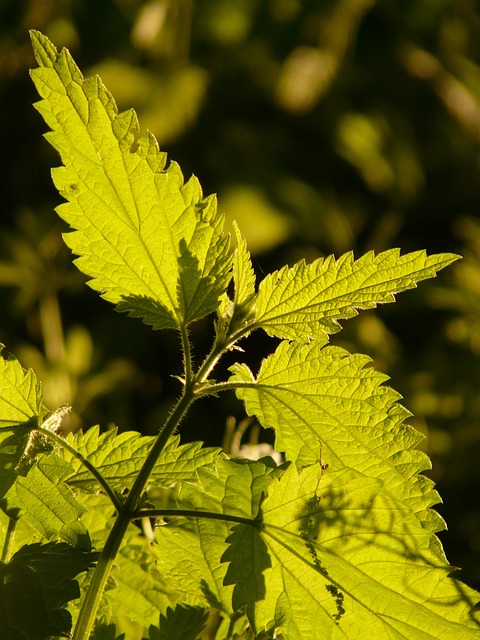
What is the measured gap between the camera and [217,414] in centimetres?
394

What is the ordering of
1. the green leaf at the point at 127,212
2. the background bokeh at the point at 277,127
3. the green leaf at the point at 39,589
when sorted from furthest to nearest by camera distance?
the background bokeh at the point at 277,127
the green leaf at the point at 127,212
the green leaf at the point at 39,589

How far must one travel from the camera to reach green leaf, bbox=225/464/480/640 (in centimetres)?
63

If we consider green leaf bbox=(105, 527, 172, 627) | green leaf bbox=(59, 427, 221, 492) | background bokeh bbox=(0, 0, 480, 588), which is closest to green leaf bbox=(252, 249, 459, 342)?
green leaf bbox=(59, 427, 221, 492)

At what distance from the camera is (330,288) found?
750mm

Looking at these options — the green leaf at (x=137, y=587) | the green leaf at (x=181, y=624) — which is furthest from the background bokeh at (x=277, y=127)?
the green leaf at (x=181, y=624)

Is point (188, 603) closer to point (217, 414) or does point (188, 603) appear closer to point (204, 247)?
point (204, 247)

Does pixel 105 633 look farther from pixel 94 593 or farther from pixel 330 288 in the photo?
pixel 330 288

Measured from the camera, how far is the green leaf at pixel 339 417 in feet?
2.21

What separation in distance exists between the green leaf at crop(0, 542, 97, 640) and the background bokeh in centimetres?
323

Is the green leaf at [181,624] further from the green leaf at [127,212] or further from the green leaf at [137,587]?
the green leaf at [127,212]

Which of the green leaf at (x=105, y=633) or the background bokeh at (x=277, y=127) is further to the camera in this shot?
the background bokeh at (x=277, y=127)

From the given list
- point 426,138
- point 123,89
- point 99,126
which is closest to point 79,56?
point 123,89

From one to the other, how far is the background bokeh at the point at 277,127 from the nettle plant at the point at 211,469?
314 cm

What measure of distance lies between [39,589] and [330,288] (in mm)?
333
